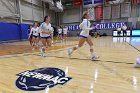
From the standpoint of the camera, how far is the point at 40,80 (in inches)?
115

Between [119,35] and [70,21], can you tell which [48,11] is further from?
[119,35]

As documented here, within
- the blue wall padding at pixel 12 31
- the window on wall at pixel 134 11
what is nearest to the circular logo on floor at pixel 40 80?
the blue wall padding at pixel 12 31

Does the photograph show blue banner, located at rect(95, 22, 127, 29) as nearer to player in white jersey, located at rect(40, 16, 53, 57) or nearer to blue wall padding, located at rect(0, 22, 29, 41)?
blue wall padding, located at rect(0, 22, 29, 41)

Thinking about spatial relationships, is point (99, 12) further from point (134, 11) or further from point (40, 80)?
point (40, 80)

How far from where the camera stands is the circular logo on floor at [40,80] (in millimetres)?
2619

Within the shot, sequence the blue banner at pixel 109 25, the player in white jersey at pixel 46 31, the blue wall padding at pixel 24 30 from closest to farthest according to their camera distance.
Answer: the player in white jersey at pixel 46 31
the blue wall padding at pixel 24 30
the blue banner at pixel 109 25

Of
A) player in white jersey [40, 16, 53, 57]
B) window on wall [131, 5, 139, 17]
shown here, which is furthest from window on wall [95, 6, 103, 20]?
player in white jersey [40, 16, 53, 57]

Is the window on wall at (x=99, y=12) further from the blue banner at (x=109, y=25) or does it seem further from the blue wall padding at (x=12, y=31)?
the blue wall padding at (x=12, y=31)

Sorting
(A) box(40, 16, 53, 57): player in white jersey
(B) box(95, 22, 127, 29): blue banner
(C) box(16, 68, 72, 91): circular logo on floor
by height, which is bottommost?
(C) box(16, 68, 72, 91): circular logo on floor

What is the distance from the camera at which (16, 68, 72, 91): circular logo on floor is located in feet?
8.59

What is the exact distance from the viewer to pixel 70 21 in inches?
1011

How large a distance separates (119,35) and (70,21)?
28.6 feet

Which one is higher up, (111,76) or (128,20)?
(128,20)

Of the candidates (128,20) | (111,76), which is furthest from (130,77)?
(128,20)
